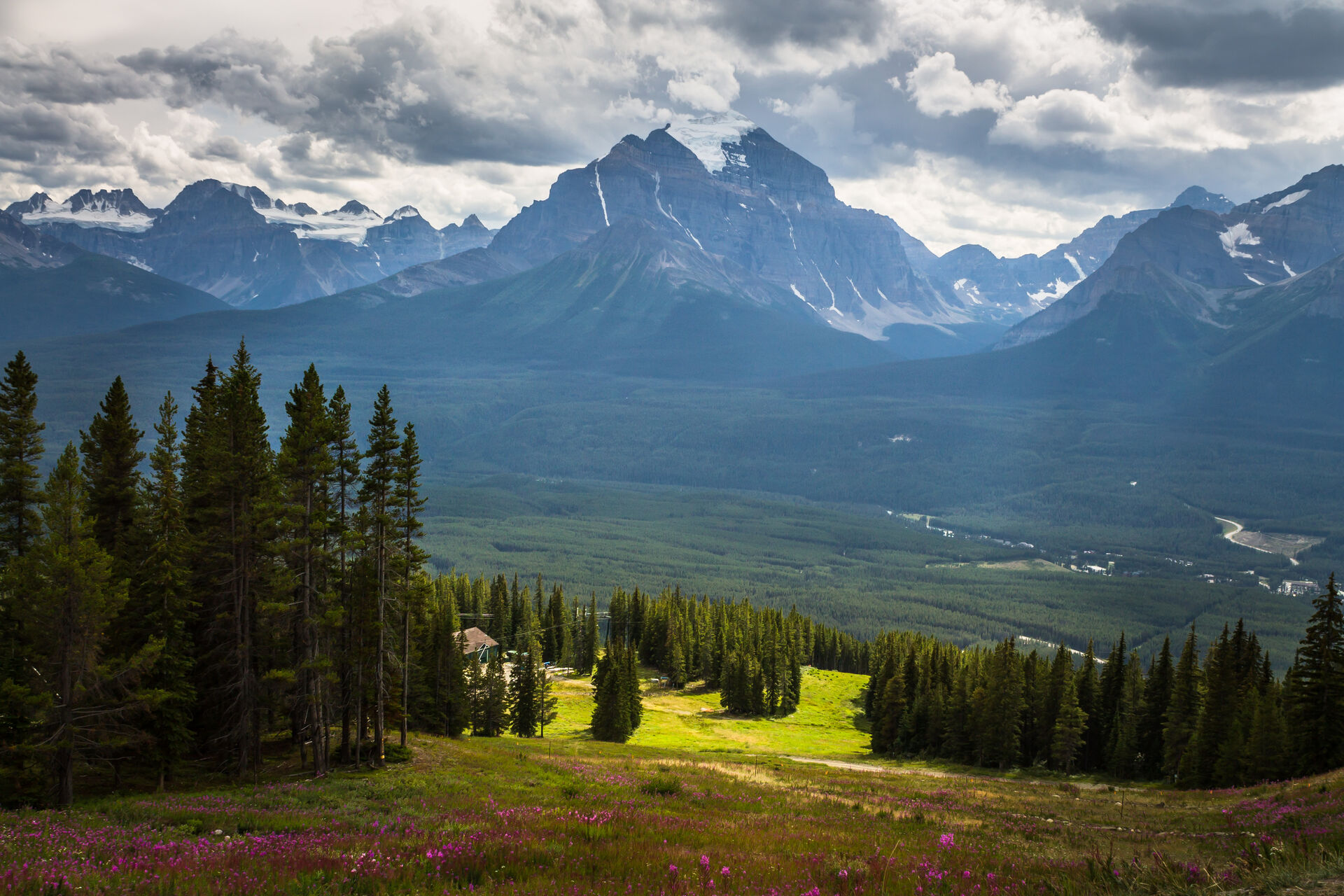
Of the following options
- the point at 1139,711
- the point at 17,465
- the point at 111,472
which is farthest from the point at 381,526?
the point at 1139,711

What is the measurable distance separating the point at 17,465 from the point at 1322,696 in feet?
219

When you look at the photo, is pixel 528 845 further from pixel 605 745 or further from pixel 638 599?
pixel 638 599

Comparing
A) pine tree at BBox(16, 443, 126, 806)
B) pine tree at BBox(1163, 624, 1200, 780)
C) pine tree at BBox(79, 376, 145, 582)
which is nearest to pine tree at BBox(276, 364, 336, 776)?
pine tree at BBox(16, 443, 126, 806)

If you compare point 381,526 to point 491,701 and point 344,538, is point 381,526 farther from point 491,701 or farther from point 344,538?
point 491,701

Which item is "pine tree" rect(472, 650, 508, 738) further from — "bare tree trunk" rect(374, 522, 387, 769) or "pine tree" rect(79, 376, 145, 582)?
"pine tree" rect(79, 376, 145, 582)

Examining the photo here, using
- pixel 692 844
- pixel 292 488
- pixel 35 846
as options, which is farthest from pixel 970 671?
pixel 35 846

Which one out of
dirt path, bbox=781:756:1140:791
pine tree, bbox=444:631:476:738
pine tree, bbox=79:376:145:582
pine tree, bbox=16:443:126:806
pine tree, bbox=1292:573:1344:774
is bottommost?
dirt path, bbox=781:756:1140:791

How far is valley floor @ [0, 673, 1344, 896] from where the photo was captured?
30.5 ft

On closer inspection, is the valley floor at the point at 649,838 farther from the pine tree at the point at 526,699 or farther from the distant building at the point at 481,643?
the distant building at the point at 481,643

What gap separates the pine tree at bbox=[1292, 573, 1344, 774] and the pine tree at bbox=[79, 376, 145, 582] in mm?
61442

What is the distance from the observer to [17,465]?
33.5 metres

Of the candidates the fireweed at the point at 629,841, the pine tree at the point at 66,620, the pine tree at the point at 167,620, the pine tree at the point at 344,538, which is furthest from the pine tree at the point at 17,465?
the fireweed at the point at 629,841

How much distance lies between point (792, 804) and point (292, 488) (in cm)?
2411

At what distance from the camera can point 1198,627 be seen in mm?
185125
